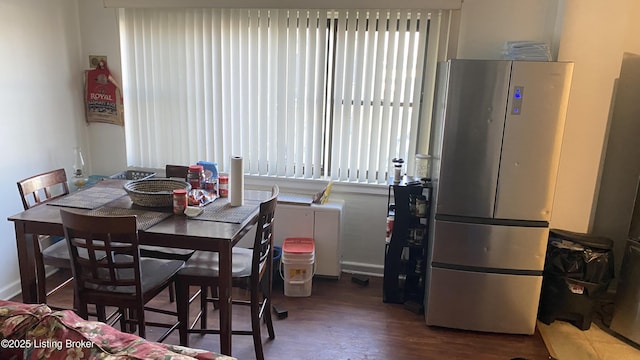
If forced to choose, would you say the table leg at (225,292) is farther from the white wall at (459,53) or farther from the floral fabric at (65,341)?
the white wall at (459,53)

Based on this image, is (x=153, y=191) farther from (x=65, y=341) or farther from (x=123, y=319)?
(x=65, y=341)

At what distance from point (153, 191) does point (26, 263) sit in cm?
72

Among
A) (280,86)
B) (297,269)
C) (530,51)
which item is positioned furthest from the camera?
(280,86)

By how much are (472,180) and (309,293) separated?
1.42 m

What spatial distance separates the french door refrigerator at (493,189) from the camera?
8.26 ft

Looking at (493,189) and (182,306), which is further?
(493,189)

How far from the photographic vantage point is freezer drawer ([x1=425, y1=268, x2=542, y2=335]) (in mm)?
2742

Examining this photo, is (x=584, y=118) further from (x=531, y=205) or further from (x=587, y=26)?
(x=531, y=205)

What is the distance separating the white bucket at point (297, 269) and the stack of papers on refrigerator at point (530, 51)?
1.89 m

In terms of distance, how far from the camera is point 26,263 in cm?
218

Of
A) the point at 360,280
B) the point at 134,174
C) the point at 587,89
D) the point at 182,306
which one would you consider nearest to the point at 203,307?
the point at 182,306

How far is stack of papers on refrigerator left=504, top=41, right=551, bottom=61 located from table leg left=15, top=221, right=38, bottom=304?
2952mm

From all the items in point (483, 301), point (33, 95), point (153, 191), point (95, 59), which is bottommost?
point (483, 301)

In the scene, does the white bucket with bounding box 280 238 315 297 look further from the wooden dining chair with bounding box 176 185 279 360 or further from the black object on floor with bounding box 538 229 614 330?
the black object on floor with bounding box 538 229 614 330
